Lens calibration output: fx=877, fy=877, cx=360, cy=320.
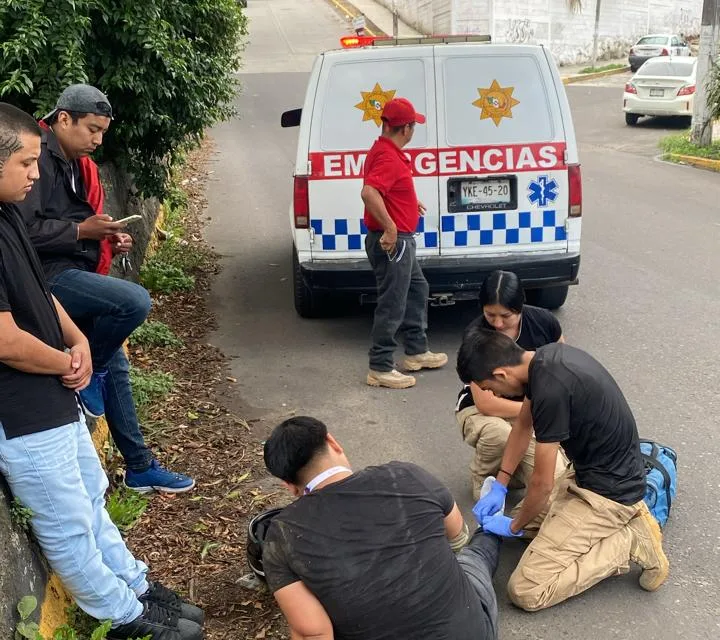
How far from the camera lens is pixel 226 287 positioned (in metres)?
8.07

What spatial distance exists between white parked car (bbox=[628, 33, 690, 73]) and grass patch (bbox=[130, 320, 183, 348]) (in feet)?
92.9

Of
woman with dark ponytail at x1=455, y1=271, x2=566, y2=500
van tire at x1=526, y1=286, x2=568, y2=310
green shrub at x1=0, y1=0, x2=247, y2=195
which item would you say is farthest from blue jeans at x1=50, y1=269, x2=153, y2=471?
van tire at x1=526, y1=286, x2=568, y2=310

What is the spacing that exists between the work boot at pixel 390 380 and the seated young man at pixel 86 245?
6.67 feet

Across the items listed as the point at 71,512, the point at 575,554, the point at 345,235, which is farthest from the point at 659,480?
the point at 345,235

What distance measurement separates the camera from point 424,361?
5.96 meters

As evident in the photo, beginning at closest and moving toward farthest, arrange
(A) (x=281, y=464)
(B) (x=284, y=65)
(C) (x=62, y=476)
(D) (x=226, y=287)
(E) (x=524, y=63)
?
(A) (x=281, y=464)
(C) (x=62, y=476)
(E) (x=524, y=63)
(D) (x=226, y=287)
(B) (x=284, y=65)

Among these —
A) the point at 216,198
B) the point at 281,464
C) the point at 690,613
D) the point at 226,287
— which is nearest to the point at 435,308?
the point at 226,287

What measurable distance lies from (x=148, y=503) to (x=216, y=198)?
8735 mm

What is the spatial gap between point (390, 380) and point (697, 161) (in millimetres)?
10756

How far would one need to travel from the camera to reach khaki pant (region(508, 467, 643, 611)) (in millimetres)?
3451

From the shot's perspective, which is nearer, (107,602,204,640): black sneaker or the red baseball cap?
(107,602,204,640): black sneaker

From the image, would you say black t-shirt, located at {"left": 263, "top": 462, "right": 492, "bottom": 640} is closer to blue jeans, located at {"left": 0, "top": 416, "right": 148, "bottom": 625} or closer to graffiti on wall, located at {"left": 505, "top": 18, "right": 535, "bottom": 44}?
blue jeans, located at {"left": 0, "top": 416, "right": 148, "bottom": 625}

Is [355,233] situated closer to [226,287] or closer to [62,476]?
[226,287]

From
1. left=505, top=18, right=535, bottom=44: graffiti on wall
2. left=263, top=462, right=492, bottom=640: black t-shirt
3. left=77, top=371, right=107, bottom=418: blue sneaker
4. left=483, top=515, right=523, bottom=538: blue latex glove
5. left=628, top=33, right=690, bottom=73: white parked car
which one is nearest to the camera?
left=263, top=462, right=492, bottom=640: black t-shirt
